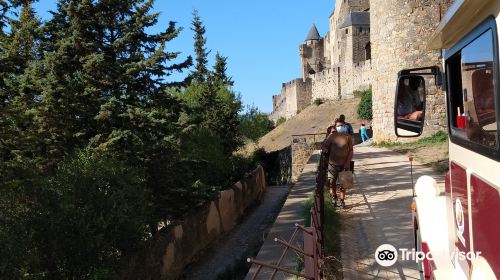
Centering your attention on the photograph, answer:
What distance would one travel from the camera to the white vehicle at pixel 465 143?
2238 mm

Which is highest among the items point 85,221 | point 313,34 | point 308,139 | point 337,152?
point 313,34

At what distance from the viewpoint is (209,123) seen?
2725cm

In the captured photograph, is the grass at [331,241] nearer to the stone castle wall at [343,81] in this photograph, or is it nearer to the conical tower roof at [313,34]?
the stone castle wall at [343,81]

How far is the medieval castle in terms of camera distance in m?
19.8

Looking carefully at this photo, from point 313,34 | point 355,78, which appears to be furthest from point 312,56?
point 355,78

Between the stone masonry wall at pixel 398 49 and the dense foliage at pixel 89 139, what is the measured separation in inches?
362

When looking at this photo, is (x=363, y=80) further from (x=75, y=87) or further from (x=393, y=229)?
(x=393, y=229)

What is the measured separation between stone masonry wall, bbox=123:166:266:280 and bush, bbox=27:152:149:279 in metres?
0.91

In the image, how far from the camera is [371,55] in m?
22.4

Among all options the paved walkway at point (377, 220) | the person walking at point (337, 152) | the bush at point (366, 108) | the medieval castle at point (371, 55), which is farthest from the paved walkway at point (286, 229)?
the bush at point (366, 108)

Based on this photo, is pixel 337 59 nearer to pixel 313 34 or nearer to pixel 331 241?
pixel 313 34

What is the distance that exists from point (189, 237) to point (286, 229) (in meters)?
5.35

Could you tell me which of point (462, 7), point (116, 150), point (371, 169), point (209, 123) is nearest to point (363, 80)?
point (209, 123)

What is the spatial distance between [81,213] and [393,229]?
514 cm
